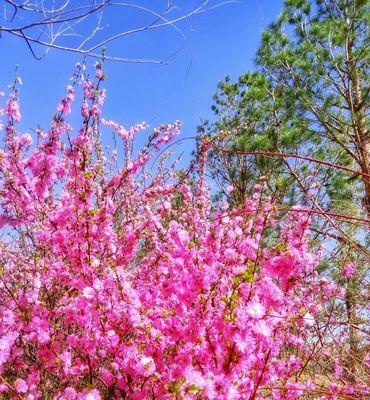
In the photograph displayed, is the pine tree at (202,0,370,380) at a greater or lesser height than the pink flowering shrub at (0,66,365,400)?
greater

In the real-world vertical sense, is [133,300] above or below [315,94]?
below

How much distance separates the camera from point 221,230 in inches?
156

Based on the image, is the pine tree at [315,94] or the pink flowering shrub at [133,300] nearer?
the pink flowering shrub at [133,300]

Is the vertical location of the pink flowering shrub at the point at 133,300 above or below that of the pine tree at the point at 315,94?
below

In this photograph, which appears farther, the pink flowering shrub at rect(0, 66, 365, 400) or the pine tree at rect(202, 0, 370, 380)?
the pine tree at rect(202, 0, 370, 380)

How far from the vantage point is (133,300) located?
116 inches

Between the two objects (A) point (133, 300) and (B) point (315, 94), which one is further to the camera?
(B) point (315, 94)

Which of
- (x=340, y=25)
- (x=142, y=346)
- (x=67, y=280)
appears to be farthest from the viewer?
(x=340, y=25)

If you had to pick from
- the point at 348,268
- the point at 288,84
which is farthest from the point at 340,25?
the point at 348,268

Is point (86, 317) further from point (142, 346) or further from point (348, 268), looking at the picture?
point (348, 268)

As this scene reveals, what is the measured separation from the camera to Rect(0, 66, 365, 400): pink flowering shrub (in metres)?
2.51

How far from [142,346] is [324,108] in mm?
5392

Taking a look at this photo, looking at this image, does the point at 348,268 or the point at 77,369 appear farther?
the point at 348,268

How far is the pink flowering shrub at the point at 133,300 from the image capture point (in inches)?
99.0
